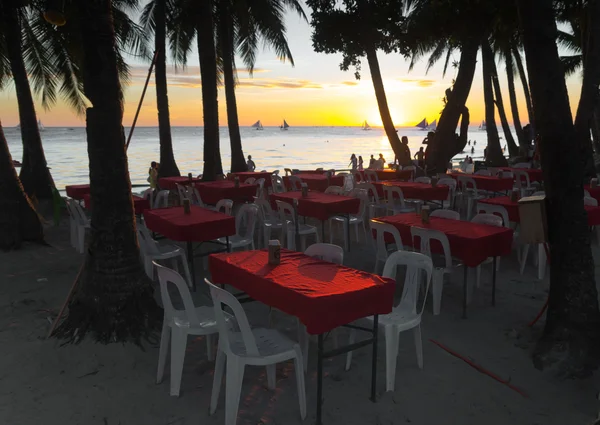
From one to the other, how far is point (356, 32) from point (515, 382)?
1269cm

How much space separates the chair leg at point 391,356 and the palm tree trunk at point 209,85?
9.82 meters

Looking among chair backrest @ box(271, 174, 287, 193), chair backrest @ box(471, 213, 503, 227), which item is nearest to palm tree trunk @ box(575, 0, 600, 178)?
chair backrest @ box(471, 213, 503, 227)

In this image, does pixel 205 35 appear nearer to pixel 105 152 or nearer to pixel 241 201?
pixel 241 201

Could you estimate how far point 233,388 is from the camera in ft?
9.62

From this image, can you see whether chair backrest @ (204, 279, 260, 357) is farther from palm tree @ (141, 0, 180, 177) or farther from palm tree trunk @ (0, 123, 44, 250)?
palm tree @ (141, 0, 180, 177)

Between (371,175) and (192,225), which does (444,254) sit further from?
(371,175)

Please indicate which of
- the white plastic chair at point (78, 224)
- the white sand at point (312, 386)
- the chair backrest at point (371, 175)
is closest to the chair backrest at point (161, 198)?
the white plastic chair at point (78, 224)

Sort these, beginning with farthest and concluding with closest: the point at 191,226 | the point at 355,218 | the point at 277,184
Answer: the point at 277,184 < the point at 355,218 < the point at 191,226

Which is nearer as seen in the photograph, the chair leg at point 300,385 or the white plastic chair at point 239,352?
the white plastic chair at point 239,352

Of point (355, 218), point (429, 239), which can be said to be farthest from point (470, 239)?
point (355, 218)

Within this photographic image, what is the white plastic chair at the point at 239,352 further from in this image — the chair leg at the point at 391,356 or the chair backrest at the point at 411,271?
the chair backrest at the point at 411,271

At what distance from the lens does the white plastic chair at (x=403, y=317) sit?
3.46 meters

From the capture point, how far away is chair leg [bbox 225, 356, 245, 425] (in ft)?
9.61

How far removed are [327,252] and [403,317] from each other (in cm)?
88
